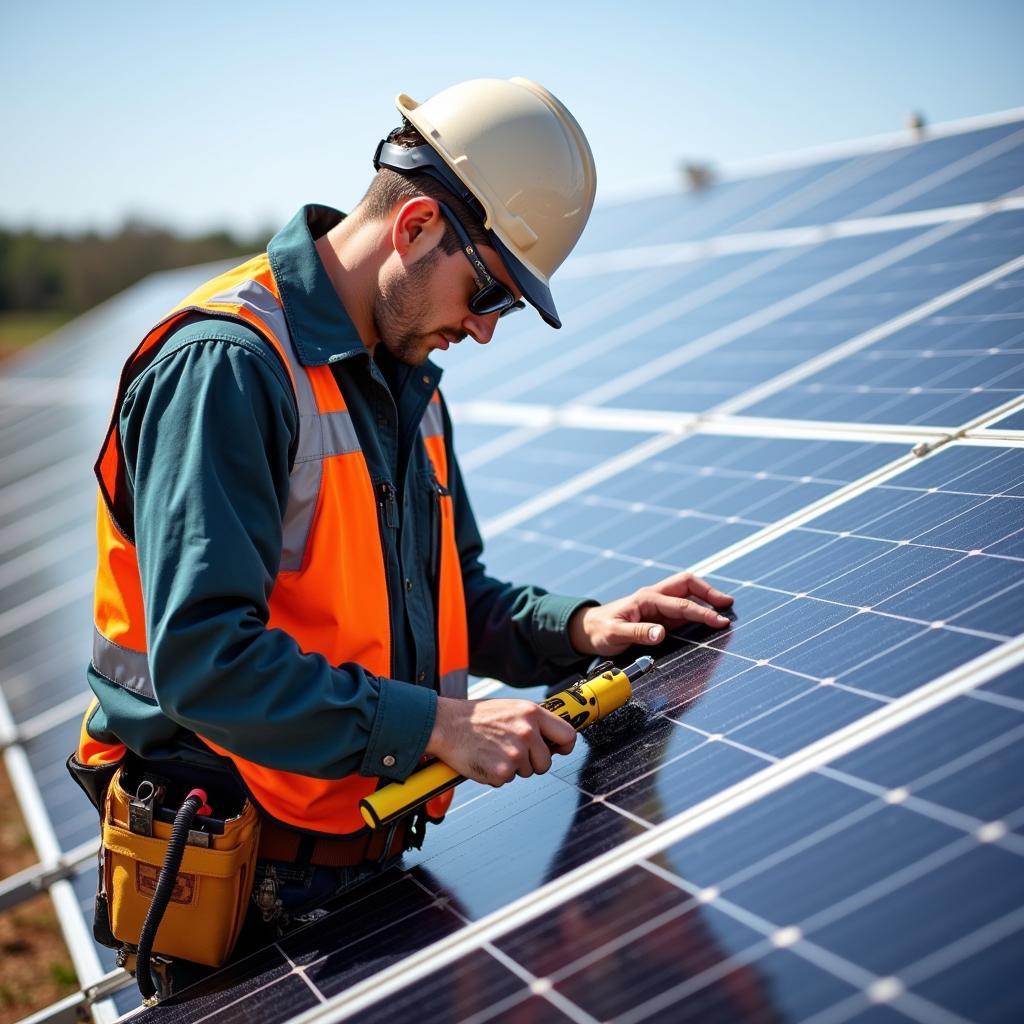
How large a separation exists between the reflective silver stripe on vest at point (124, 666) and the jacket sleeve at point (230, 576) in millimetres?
263

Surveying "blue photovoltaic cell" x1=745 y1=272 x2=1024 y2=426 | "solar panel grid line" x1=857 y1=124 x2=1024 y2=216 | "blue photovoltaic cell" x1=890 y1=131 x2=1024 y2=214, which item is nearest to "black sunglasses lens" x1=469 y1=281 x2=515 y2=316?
"blue photovoltaic cell" x1=745 y1=272 x2=1024 y2=426

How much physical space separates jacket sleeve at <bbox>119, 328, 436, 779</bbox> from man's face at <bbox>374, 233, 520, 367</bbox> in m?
0.47

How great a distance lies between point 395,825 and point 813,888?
135 centimetres

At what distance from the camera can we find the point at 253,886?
10.6 feet

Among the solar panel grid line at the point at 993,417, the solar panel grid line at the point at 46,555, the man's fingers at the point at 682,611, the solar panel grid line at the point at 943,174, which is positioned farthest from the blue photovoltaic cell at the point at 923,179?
the solar panel grid line at the point at 46,555

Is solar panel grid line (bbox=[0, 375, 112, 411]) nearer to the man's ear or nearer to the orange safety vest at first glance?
the orange safety vest

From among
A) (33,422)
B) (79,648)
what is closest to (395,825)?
(79,648)

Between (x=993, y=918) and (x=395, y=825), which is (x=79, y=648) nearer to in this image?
(x=395, y=825)

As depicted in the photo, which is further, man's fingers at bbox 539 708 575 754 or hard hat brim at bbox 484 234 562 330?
hard hat brim at bbox 484 234 562 330

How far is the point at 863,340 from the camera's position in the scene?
19.2 feet

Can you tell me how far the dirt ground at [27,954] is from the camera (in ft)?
→ 24.6

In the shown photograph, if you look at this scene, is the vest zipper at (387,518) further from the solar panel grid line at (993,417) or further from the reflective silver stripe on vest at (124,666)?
the solar panel grid line at (993,417)

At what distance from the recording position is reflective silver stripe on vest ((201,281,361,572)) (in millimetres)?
3061

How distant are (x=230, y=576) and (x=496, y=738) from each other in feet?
2.37
